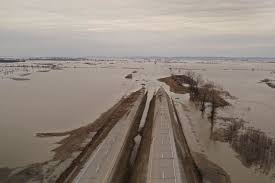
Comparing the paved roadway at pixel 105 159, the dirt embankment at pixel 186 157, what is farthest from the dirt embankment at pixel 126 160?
the dirt embankment at pixel 186 157

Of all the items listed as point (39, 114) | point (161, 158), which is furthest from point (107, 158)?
point (39, 114)

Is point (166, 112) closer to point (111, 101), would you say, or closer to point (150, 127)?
point (150, 127)

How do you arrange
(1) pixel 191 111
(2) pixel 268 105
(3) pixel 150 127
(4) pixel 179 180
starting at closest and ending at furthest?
(4) pixel 179 180 < (3) pixel 150 127 < (1) pixel 191 111 < (2) pixel 268 105

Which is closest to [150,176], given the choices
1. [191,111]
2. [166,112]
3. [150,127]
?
[150,127]

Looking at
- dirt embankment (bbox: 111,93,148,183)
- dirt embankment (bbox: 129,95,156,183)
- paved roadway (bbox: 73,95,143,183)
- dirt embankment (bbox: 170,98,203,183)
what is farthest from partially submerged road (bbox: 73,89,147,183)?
dirt embankment (bbox: 170,98,203,183)

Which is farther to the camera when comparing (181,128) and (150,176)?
(181,128)

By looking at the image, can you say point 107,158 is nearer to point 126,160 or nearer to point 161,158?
point 126,160
